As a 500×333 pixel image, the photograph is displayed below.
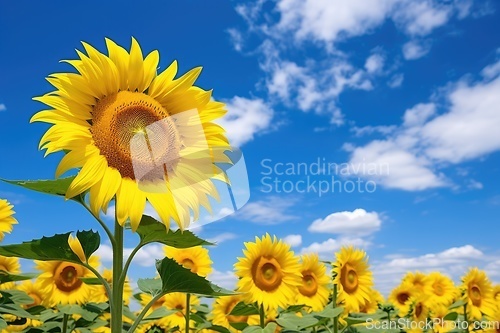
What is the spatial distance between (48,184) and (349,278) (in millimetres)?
4445

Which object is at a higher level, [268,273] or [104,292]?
[268,273]

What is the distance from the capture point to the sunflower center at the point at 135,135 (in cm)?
251

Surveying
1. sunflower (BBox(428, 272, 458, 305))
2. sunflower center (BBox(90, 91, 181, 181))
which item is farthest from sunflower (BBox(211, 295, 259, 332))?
sunflower center (BBox(90, 91, 181, 181))

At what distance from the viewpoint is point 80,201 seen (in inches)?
95.3

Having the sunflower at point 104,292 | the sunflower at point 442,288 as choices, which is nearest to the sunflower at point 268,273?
the sunflower at point 104,292

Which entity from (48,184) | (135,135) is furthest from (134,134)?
(48,184)

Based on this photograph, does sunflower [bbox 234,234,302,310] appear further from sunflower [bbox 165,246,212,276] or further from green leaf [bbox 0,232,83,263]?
green leaf [bbox 0,232,83,263]

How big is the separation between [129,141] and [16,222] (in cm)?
294

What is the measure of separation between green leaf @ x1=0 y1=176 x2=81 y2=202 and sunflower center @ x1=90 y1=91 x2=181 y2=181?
0.22m

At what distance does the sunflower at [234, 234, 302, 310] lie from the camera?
5.39 m

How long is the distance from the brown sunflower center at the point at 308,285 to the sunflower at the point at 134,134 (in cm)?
398

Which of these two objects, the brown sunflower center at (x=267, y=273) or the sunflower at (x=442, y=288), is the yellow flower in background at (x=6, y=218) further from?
the sunflower at (x=442, y=288)

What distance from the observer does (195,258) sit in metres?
6.17

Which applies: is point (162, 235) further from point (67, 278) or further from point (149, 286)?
point (67, 278)
